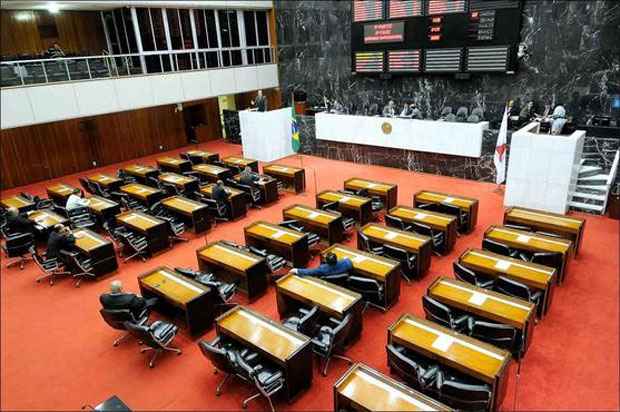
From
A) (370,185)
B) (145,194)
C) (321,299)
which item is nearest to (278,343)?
(321,299)

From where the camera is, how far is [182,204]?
9375 mm

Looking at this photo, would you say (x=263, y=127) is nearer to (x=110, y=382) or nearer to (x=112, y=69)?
(x=112, y=69)

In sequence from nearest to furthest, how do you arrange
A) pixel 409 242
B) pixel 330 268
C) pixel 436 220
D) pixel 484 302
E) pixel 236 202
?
1. pixel 484 302
2. pixel 330 268
3. pixel 409 242
4. pixel 436 220
5. pixel 236 202

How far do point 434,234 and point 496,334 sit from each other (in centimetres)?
291

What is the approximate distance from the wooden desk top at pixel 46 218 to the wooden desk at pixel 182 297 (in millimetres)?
3827

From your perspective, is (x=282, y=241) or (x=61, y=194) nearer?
(x=282, y=241)

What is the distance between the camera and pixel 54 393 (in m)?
5.02

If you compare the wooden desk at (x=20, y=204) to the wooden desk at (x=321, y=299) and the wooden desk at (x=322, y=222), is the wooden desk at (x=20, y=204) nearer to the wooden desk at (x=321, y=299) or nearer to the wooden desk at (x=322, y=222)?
the wooden desk at (x=322, y=222)

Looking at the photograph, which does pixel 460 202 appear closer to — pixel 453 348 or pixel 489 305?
pixel 489 305

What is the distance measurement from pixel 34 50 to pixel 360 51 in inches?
430

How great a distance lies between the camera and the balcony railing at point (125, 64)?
11008mm

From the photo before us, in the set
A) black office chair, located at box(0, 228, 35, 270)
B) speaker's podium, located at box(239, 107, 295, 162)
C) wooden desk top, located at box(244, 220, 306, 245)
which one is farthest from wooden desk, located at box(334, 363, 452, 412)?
speaker's podium, located at box(239, 107, 295, 162)

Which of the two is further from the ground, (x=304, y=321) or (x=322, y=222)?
(x=322, y=222)

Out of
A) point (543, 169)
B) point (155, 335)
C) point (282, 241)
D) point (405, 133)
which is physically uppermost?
point (405, 133)
